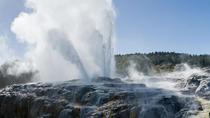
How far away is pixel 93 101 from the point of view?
4862 cm

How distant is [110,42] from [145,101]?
89.3 feet

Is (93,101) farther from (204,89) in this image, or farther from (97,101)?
(204,89)

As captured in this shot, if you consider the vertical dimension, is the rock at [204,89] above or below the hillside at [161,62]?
below

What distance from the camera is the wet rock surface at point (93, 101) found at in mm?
44094

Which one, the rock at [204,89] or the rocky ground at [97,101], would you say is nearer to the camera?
the rocky ground at [97,101]

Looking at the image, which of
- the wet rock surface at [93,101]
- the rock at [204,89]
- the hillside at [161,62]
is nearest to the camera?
the wet rock surface at [93,101]

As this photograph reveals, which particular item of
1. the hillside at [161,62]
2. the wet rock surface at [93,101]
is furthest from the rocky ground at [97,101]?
the hillside at [161,62]

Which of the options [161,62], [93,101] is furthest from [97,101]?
[161,62]

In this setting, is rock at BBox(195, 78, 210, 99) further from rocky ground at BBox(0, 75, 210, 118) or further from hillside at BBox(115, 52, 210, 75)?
hillside at BBox(115, 52, 210, 75)

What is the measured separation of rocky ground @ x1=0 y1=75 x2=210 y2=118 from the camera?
44.1m

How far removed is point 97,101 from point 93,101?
584mm

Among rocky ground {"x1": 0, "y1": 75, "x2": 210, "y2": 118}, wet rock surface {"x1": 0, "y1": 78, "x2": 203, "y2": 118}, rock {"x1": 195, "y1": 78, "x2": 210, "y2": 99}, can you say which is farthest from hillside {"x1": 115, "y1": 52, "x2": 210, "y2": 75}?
wet rock surface {"x1": 0, "y1": 78, "x2": 203, "y2": 118}

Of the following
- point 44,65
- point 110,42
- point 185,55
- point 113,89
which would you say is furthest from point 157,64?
point 113,89

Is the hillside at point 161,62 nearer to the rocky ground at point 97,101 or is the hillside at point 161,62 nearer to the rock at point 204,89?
the rock at point 204,89
